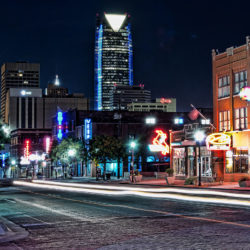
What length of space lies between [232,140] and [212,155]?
12.1 feet

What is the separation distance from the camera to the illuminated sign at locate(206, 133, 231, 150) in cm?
4572

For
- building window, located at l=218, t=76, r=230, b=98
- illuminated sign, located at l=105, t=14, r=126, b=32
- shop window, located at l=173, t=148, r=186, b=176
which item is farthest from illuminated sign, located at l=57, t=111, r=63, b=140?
illuminated sign, located at l=105, t=14, r=126, b=32

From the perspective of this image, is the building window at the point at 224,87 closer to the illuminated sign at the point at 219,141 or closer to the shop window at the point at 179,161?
the illuminated sign at the point at 219,141

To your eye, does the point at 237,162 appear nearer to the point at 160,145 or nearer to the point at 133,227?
the point at 160,145

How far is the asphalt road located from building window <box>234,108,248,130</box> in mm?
25474

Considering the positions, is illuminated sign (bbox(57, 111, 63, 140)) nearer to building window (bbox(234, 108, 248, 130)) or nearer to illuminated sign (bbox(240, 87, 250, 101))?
building window (bbox(234, 108, 248, 130))

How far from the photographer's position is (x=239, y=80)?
47.0 m

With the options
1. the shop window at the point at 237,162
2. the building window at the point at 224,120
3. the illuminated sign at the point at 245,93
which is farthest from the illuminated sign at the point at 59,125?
the illuminated sign at the point at 245,93

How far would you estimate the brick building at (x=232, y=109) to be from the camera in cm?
4550

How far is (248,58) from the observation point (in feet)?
149

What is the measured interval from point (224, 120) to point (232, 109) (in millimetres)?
1960

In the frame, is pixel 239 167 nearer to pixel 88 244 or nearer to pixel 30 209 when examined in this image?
pixel 30 209

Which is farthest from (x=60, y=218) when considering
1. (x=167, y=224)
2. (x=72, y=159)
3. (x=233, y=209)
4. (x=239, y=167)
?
(x=72, y=159)

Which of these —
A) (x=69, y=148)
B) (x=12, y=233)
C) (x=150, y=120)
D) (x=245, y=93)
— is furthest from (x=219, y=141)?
(x=150, y=120)
